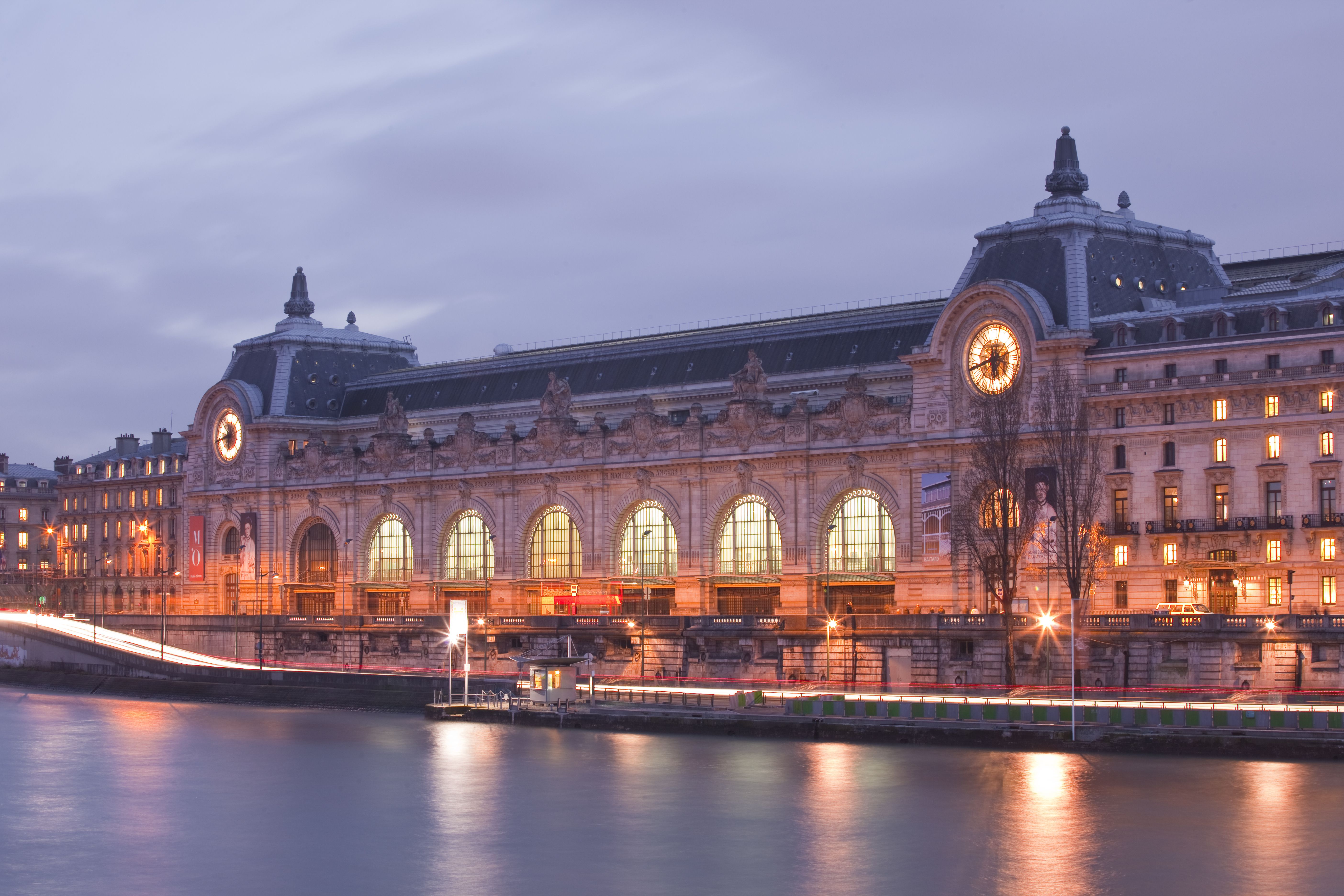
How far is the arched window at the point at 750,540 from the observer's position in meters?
142

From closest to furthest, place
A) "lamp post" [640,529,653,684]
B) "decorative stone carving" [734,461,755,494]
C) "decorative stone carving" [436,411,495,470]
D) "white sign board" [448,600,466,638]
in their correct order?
"white sign board" [448,600,466,638], "decorative stone carving" [734,461,755,494], "lamp post" [640,529,653,684], "decorative stone carving" [436,411,495,470]

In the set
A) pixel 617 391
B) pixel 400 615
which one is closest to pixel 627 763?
pixel 400 615

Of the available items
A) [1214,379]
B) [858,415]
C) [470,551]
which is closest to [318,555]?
[470,551]

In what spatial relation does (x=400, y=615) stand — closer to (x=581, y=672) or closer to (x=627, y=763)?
(x=581, y=672)

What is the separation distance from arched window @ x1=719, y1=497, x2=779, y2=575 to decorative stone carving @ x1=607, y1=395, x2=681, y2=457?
6652 millimetres

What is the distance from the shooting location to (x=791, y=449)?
458ft

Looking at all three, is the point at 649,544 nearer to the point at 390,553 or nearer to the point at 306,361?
the point at 390,553

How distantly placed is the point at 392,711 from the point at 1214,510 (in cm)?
4648

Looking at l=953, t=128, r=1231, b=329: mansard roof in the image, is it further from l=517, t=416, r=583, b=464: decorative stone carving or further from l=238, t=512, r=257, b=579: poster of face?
l=238, t=512, r=257, b=579: poster of face

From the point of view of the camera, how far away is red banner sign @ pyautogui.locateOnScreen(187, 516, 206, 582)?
593 ft

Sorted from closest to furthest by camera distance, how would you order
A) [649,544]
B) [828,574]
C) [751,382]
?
[828,574] < [751,382] < [649,544]

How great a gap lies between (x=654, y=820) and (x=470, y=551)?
3507 inches

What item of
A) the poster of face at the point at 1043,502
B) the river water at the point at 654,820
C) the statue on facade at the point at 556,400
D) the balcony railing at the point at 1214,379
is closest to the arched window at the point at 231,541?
the statue on facade at the point at 556,400

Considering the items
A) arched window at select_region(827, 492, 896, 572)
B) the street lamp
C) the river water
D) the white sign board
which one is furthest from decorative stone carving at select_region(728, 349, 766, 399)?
the river water
